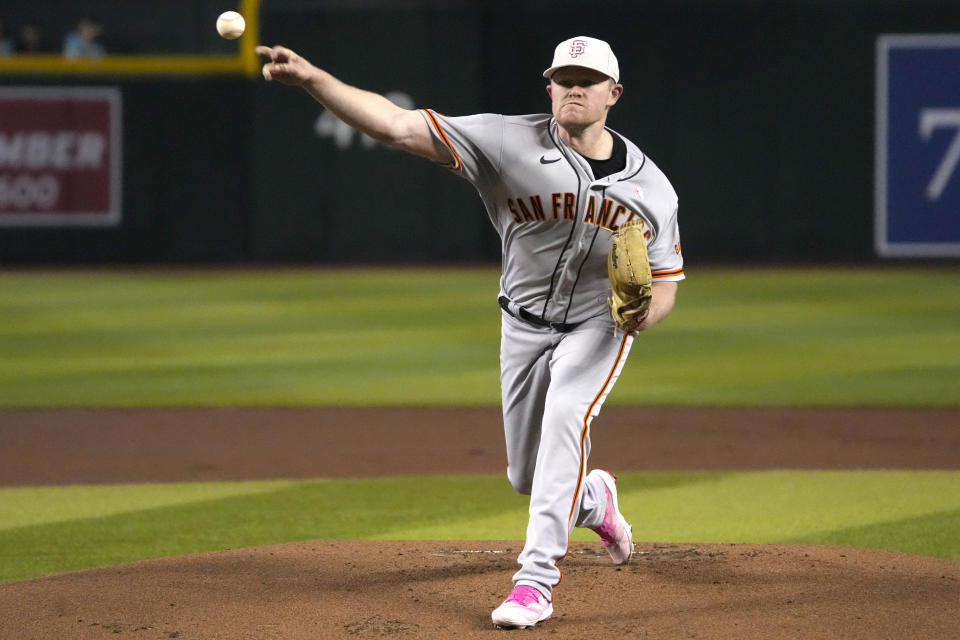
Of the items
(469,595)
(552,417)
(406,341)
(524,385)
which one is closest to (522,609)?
(469,595)

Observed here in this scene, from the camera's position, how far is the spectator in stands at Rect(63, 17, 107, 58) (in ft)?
66.0

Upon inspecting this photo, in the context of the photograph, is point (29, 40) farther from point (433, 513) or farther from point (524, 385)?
point (524, 385)

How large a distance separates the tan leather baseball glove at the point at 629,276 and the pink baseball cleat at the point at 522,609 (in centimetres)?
91

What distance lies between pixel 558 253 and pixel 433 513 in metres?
2.24

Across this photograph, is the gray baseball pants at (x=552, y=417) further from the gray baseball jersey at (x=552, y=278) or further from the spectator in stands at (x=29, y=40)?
the spectator in stands at (x=29, y=40)

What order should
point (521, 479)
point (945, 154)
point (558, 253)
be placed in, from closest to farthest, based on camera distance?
point (558, 253), point (521, 479), point (945, 154)

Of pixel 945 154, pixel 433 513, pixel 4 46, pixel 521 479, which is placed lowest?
pixel 433 513

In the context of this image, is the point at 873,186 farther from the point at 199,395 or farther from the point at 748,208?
the point at 199,395

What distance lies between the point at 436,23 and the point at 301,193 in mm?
3273

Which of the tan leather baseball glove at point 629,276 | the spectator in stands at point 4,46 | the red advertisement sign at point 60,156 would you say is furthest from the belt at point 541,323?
the spectator in stands at point 4,46

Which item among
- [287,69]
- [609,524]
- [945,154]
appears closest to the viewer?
[287,69]

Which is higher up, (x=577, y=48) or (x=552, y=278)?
(x=577, y=48)

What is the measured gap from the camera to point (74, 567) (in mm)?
5430

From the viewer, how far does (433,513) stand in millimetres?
6500
